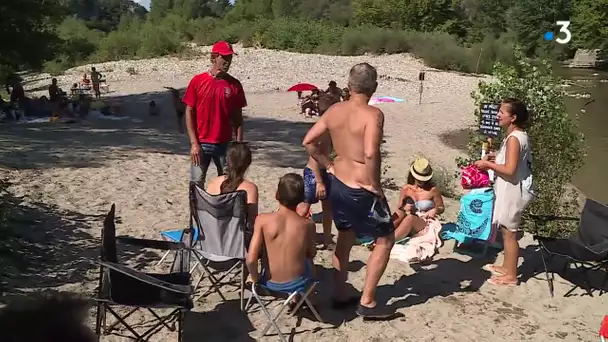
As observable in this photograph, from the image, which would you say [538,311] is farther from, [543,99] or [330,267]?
[543,99]

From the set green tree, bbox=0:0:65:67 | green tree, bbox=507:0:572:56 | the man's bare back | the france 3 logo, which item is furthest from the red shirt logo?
green tree, bbox=507:0:572:56

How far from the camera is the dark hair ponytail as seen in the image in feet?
15.0

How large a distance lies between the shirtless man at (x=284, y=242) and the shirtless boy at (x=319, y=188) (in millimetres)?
488

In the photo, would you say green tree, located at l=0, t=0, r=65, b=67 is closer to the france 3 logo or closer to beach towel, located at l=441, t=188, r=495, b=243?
beach towel, located at l=441, t=188, r=495, b=243

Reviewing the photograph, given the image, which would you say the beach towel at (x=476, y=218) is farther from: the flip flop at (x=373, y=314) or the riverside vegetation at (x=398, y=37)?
the riverside vegetation at (x=398, y=37)

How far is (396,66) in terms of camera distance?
107 feet

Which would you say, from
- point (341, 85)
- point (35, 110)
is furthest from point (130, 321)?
point (341, 85)

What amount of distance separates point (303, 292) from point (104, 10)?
97616mm

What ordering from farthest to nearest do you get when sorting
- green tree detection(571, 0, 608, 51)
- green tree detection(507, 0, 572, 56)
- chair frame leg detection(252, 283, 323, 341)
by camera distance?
green tree detection(507, 0, 572, 56), green tree detection(571, 0, 608, 51), chair frame leg detection(252, 283, 323, 341)

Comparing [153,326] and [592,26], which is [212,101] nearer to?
[153,326]

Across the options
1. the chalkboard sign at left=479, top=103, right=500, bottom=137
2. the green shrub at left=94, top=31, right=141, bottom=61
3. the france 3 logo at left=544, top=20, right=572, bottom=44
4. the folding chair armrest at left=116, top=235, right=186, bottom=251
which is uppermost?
the france 3 logo at left=544, top=20, right=572, bottom=44

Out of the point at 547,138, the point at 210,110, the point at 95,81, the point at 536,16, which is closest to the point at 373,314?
the point at 210,110

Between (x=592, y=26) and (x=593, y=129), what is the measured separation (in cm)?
2758

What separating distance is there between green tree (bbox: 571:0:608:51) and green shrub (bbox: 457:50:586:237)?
1495 inches
